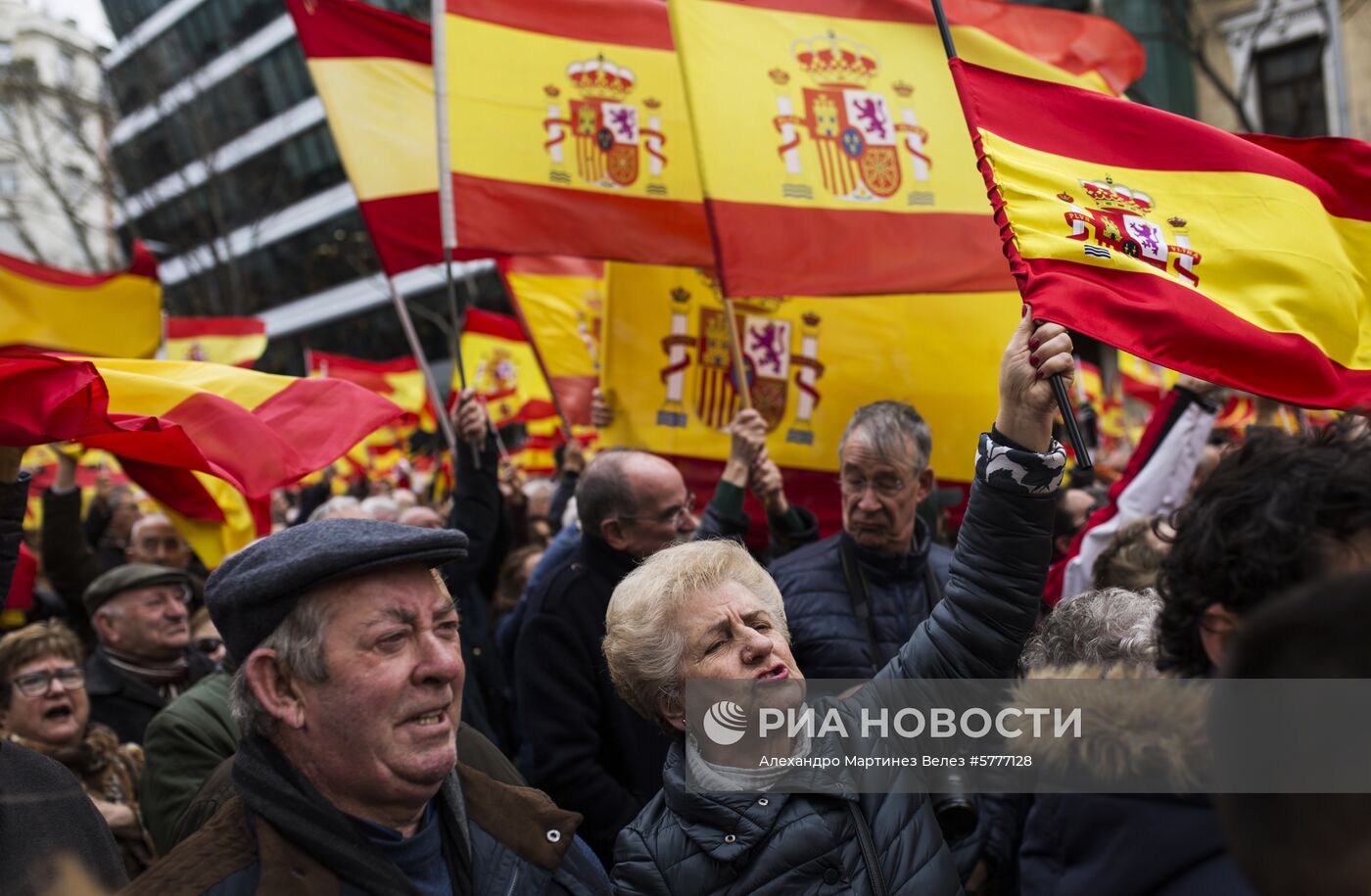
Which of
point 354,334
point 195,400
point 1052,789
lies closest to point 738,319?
point 195,400

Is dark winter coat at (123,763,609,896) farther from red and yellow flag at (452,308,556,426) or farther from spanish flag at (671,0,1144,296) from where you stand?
red and yellow flag at (452,308,556,426)

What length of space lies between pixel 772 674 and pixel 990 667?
41cm

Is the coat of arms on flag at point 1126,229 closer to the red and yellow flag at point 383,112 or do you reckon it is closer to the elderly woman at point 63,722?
the elderly woman at point 63,722

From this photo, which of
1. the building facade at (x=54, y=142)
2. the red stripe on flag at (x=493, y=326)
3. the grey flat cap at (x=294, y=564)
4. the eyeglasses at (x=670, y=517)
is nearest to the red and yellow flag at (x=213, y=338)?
the red stripe on flag at (x=493, y=326)

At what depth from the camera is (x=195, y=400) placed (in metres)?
3.66

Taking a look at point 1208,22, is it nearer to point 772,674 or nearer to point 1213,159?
point 1213,159

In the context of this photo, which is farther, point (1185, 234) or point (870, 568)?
Result: point (870, 568)

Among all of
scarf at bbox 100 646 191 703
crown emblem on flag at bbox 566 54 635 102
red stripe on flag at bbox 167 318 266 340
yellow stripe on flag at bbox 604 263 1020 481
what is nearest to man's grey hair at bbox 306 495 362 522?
scarf at bbox 100 646 191 703

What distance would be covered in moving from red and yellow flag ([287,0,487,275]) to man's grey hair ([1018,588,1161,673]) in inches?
162

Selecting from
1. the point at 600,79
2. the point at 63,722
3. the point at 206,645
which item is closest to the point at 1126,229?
the point at 600,79

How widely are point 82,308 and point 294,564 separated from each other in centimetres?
533

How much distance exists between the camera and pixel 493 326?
33.2 ft

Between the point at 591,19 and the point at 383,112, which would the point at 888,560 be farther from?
the point at 383,112

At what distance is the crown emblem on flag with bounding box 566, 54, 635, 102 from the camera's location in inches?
219
